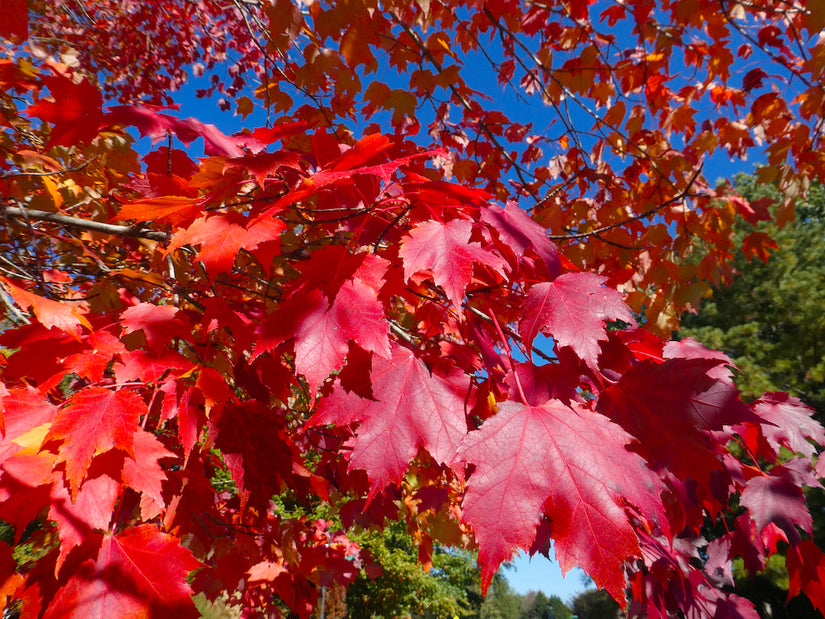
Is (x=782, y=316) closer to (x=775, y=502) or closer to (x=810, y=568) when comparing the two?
(x=810, y=568)

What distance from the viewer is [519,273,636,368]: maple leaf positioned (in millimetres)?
1041

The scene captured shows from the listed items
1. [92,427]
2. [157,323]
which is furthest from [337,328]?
[157,323]

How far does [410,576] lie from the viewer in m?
9.95

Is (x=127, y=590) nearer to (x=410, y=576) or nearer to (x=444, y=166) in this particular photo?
(x=444, y=166)

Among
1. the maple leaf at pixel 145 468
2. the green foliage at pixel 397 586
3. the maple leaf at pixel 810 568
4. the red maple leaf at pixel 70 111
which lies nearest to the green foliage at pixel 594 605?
the green foliage at pixel 397 586

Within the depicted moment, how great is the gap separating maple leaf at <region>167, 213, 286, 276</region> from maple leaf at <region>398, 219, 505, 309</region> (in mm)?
366

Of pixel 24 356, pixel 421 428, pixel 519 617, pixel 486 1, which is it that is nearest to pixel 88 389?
pixel 24 356

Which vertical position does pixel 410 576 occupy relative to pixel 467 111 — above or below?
below

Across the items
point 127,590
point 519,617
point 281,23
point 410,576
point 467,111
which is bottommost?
point 519,617

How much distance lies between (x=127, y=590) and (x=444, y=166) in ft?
10.5

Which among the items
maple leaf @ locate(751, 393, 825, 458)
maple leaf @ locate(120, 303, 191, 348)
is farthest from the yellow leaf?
maple leaf @ locate(751, 393, 825, 458)

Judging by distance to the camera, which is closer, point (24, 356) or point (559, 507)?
point (559, 507)

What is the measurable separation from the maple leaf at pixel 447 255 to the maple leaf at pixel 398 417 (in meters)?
0.23

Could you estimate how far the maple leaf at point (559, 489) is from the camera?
0.85 metres
